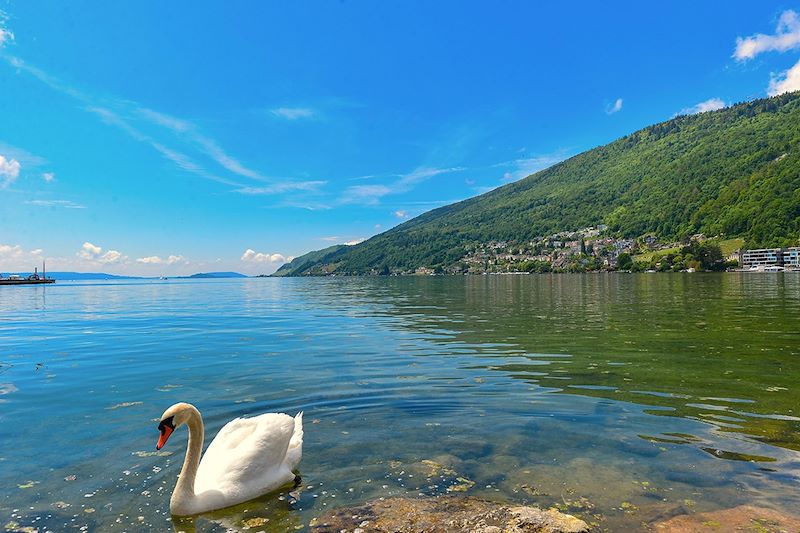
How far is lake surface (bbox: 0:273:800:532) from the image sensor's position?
28.0 feet

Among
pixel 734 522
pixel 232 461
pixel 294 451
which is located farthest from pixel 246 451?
pixel 734 522

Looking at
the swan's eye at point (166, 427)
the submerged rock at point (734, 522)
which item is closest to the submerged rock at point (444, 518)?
the submerged rock at point (734, 522)

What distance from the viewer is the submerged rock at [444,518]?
23.5 feet

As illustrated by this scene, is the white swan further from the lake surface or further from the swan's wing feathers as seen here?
the lake surface

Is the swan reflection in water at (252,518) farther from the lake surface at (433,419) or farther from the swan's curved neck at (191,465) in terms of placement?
the swan's curved neck at (191,465)

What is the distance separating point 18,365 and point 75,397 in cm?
948

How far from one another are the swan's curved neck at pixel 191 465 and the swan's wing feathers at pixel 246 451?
35cm

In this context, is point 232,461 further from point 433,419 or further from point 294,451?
point 433,419

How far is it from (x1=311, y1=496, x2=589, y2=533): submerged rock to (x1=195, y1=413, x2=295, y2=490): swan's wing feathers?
1683 mm

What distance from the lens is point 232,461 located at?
880 cm

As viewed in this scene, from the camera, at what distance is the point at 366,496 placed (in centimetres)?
862

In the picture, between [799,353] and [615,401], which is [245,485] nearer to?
[615,401]

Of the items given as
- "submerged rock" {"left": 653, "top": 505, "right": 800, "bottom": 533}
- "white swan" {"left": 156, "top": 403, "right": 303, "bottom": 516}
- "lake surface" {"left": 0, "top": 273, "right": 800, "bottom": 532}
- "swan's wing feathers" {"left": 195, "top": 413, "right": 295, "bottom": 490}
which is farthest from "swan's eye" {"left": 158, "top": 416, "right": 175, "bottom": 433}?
"submerged rock" {"left": 653, "top": 505, "right": 800, "bottom": 533}

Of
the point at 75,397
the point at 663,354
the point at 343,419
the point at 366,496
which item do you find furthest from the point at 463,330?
the point at 366,496
